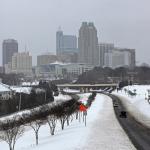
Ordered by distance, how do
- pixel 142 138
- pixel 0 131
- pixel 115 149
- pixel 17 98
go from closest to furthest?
1. pixel 115 149
2. pixel 142 138
3. pixel 0 131
4. pixel 17 98

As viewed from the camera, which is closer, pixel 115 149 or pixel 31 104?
pixel 115 149

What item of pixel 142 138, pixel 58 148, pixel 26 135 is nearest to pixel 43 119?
pixel 26 135

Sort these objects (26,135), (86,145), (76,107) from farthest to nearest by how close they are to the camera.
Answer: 1. (76,107)
2. (26,135)
3. (86,145)

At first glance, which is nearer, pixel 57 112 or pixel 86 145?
pixel 86 145

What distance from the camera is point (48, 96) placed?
148m

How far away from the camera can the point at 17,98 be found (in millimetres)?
109000

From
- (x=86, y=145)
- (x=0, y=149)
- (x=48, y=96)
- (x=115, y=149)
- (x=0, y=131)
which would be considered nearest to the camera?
(x=115, y=149)

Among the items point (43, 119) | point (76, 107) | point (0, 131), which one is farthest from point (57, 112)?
point (76, 107)

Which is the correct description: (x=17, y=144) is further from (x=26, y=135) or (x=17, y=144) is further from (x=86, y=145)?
(x=86, y=145)

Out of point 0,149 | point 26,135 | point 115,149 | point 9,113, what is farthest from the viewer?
point 9,113

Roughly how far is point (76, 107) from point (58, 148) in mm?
36339

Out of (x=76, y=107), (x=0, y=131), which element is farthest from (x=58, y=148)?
(x=76, y=107)

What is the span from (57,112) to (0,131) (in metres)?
8.96

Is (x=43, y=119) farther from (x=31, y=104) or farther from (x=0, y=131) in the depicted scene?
(x=31, y=104)
